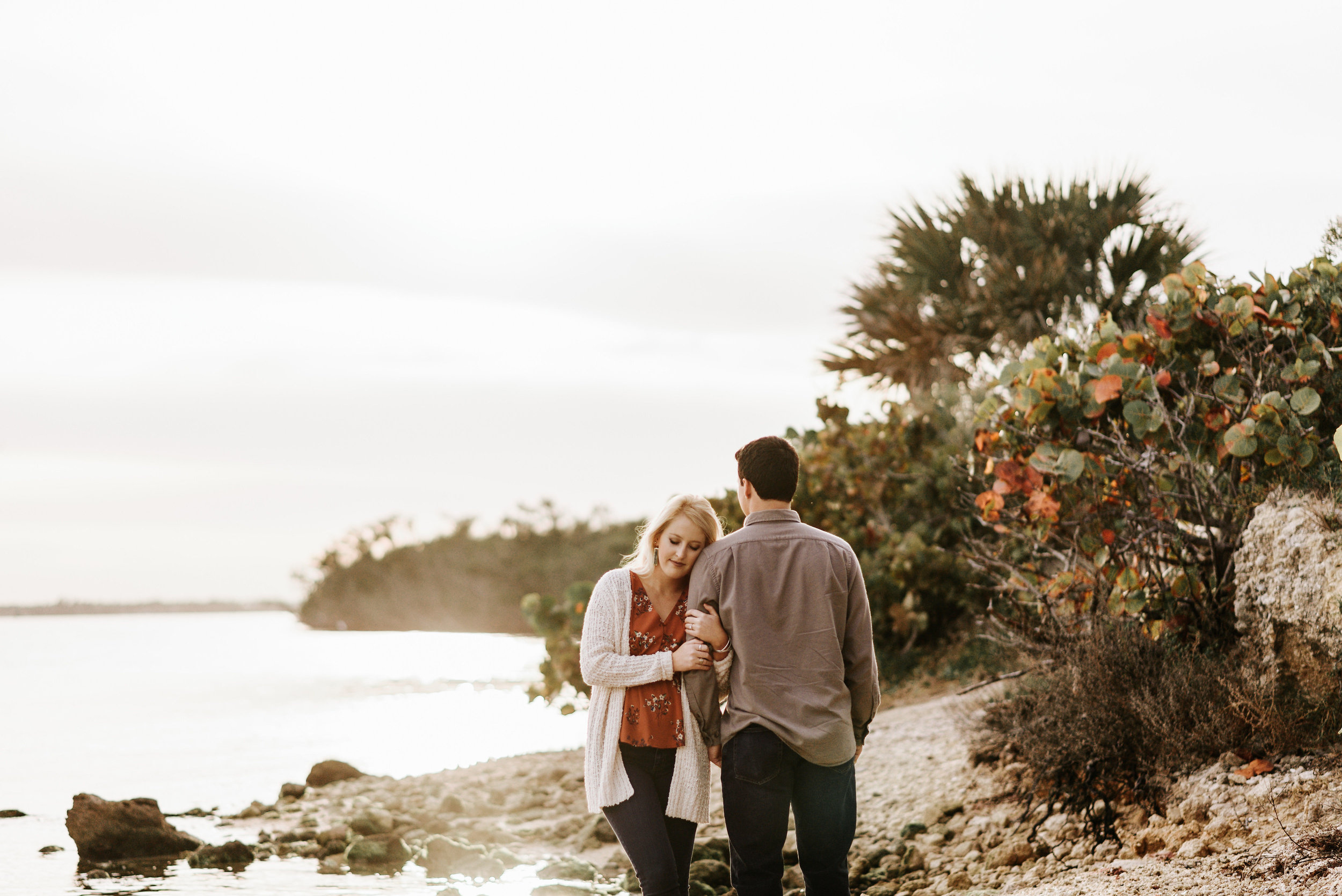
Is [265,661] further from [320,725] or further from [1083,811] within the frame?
[1083,811]

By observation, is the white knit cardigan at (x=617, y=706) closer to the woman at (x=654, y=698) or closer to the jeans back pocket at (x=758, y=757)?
the woman at (x=654, y=698)

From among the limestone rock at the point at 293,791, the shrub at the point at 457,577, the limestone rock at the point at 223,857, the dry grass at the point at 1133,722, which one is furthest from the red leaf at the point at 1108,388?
the shrub at the point at 457,577

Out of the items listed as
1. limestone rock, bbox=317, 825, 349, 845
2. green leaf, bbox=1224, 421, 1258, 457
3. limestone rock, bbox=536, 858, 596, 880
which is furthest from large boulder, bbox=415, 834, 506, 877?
green leaf, bbox=1224, 421, 1258, 457

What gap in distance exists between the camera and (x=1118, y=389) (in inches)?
235

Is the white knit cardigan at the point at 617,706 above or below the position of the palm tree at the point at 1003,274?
below

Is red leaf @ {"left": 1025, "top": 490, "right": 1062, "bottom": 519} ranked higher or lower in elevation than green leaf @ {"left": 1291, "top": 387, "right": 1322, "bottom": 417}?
lower

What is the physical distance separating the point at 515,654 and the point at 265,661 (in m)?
7.83

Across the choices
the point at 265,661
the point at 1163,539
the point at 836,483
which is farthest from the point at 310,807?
the point at 265,661

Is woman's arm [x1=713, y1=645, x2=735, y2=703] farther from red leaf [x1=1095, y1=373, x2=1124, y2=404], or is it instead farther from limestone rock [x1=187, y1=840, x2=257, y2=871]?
limestone rock [x1=187, y1=840, x2=257, y2=871]

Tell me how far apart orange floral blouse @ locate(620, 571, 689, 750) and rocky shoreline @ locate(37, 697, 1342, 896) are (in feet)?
7.39

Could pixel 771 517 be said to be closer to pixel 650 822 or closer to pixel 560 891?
pixel 650 822

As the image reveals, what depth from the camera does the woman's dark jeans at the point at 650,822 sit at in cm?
318

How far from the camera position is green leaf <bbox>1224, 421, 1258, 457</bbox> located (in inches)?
218

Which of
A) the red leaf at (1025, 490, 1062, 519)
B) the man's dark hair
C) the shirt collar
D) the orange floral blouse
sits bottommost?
the orange floral blouse
